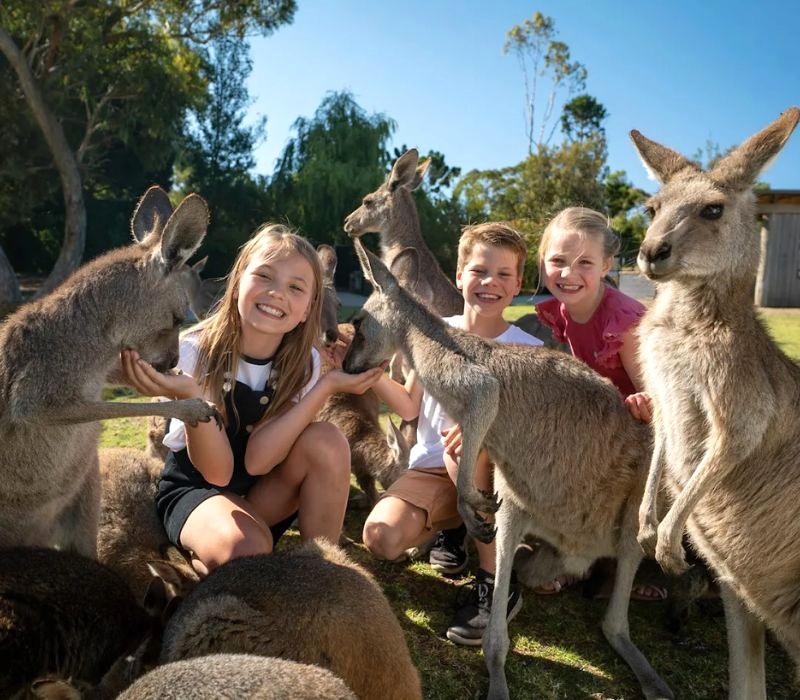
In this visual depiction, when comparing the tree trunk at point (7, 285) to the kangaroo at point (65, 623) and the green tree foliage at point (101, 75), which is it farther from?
the kangaroo at point (65, 623)

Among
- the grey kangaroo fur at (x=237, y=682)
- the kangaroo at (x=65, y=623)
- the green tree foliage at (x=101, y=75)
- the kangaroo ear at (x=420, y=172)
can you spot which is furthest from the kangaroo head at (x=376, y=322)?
the green tree foliage at (x=101, y=75)

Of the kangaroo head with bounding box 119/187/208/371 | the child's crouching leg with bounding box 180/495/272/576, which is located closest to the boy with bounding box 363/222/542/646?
the child's crouching leg with bounding box 180/495/272/576

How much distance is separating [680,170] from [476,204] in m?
19.5

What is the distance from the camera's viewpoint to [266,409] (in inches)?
111

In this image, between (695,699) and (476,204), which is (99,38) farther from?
(695,699)

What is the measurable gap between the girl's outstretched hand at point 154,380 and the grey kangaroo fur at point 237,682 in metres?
1.09

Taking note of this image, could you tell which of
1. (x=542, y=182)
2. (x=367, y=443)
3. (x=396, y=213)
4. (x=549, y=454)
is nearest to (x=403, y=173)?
(x=396, y=213)

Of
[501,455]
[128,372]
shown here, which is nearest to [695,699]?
[501,455]

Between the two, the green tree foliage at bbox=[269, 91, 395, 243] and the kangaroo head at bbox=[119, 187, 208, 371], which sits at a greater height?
the green tree foliage at bbox=[269, 91, 395, 243]

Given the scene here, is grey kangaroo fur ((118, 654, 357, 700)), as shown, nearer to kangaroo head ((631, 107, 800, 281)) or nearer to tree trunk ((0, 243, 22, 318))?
kangaroo head ((631, 107, 800, 281))

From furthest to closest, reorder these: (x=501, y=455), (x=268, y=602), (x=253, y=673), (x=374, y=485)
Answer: (x=374, y=485), (x=501, y=455), (x=268, y=602), (x=253, y=673)

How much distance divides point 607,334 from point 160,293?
5.89 ft

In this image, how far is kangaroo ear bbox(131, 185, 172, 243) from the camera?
9.06 feet

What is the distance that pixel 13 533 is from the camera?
2367mm
